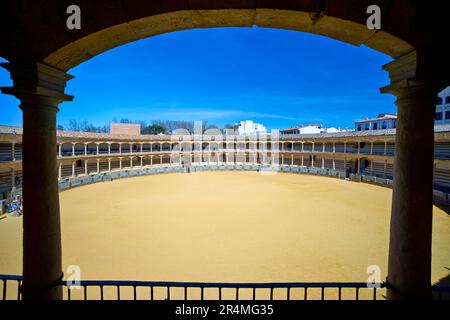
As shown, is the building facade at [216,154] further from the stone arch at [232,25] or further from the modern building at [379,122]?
the stone arch at [232,25]

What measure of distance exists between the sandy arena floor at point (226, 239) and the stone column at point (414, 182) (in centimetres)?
523

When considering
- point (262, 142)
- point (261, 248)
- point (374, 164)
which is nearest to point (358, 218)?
point (261, 248)

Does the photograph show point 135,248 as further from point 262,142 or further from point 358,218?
point 262,142

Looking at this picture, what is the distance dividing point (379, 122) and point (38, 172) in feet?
193

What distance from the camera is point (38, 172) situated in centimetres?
302

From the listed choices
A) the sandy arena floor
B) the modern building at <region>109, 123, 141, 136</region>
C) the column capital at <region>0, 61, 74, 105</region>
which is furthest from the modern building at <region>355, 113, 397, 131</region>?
the modern building at <region>109, 123, 141, 136</region>

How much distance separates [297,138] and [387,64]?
4444 centimetres

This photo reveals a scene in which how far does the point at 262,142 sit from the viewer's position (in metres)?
51.0

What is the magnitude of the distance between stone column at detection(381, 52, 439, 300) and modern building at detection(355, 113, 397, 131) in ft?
164

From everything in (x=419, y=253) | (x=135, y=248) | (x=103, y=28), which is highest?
(x=103, y=28)

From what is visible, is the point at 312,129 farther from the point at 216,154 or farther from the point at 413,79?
the point at 413,79

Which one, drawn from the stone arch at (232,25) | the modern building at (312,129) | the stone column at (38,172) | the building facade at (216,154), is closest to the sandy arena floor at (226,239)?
the stone column at (38,172)

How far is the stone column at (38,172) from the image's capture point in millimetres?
2877

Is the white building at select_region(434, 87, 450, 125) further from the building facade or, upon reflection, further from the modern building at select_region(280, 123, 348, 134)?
the modern building at select_region(280, 123, 348, 134)
